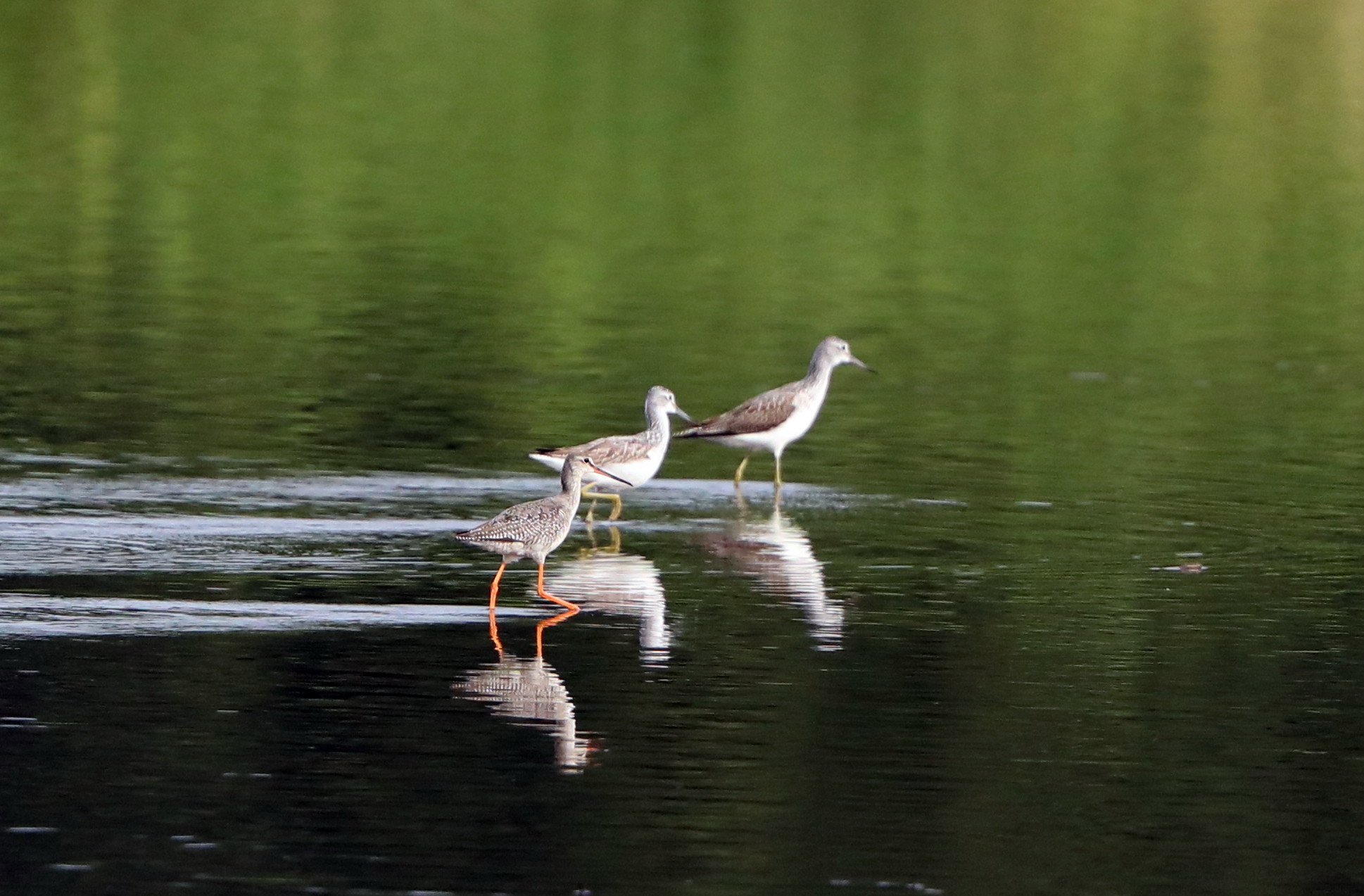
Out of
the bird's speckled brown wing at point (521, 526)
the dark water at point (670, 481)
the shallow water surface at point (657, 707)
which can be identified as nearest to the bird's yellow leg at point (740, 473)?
the dark water at point (670, 481)

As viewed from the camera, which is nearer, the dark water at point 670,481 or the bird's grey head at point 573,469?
the dark water at point 670,481

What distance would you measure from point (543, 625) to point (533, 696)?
4.86 feet

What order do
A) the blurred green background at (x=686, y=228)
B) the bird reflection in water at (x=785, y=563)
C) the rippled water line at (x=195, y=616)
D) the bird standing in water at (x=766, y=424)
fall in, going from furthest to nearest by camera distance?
the blurred green background at (x=686, y=228)
the bird standing in water at (x=766, y=424)
the bird reflection in water at (x=785, y=563)
the rippled water line at (x=195, y=616)

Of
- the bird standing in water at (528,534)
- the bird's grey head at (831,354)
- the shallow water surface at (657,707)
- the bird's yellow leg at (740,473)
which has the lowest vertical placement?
the shallow water surface at (657,707)

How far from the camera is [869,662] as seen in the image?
1148cm

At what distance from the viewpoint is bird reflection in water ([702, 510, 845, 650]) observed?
1238cm

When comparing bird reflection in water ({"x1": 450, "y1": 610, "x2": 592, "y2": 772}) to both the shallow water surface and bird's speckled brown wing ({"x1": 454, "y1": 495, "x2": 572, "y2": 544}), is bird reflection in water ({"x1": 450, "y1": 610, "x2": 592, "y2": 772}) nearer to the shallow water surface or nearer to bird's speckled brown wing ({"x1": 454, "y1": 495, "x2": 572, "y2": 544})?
the shallow water surface

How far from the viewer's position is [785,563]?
14055 millimetres

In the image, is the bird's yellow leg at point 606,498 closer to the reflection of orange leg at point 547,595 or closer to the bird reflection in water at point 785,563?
the bird reflection in water at point 785,563

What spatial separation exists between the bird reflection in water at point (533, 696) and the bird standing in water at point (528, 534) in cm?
89

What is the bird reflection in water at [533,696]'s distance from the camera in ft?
32.3

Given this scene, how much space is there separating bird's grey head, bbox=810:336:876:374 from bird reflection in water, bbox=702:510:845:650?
2684mm

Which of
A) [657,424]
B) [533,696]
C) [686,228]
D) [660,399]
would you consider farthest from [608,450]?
[686,228]

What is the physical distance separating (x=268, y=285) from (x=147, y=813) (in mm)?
16168
